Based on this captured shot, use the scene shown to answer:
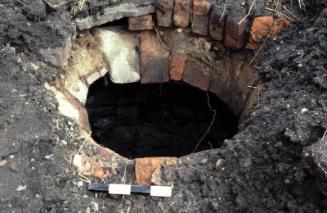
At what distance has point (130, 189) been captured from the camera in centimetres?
259

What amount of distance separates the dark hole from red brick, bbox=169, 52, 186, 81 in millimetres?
242

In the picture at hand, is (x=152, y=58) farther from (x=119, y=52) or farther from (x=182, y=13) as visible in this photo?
(x=182, y=13)

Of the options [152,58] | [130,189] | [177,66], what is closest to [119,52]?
[152,58]

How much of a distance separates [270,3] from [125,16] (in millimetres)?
977

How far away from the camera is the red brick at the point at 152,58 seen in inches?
140

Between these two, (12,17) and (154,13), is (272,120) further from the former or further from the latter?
(12,17)

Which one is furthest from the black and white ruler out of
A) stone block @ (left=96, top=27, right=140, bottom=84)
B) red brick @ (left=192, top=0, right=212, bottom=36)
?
red brick @ (left=192, top=0, right=212, bottom=36)

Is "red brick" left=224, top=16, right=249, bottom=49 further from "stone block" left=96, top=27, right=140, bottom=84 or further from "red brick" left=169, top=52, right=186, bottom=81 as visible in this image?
"stone block" left=96, top=27, right=140, bottom=84

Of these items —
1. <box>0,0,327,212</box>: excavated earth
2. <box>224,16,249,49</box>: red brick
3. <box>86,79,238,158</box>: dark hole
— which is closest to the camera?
<box>0,0,327,212</box>: excavated earth

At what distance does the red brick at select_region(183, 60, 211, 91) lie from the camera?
3.57 meters

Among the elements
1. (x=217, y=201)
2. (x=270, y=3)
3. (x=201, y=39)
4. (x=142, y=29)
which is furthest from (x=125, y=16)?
(x=217, y=201)

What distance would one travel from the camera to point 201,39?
348 cm

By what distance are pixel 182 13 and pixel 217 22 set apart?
0.25 m

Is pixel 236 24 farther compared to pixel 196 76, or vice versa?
pixel 196 76
